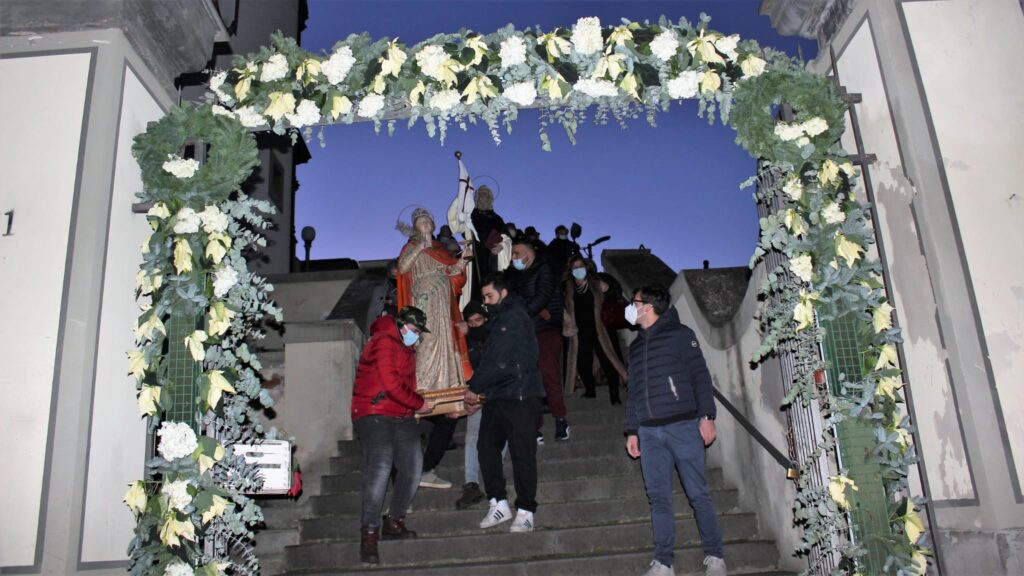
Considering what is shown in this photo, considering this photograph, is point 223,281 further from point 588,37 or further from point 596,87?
point 588,37

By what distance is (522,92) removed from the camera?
5.18 m

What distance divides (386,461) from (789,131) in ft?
11.7

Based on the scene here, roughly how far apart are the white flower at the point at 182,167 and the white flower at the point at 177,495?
5.56 ft

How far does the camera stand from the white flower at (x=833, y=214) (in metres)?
4.88

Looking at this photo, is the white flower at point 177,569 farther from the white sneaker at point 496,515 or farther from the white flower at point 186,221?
the white sneaker at point 496,515

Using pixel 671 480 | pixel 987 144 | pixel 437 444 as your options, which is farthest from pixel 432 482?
pixel 987 144

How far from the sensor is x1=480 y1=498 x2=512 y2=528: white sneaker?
641 cm

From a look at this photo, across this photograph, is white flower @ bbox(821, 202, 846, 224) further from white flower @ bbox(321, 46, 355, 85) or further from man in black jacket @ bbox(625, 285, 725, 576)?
white flower @ bbox(321, 46, 355, 85)

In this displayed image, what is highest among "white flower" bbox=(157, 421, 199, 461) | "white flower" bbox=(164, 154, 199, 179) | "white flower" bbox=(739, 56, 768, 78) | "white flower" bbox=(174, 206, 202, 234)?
"white flower" bbox=(739, 56, 768, 78)

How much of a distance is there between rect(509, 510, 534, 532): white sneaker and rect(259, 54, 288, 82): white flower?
136 inches

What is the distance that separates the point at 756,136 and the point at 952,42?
1.32 metres

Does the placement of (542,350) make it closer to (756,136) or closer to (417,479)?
(417,479)

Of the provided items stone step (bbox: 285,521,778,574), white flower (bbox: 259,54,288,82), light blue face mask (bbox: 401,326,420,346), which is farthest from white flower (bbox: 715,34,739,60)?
stone step (bbox: 285,521,778,574)

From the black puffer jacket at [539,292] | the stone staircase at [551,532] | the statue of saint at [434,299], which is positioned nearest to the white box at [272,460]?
the stone staircase at [551,532]
